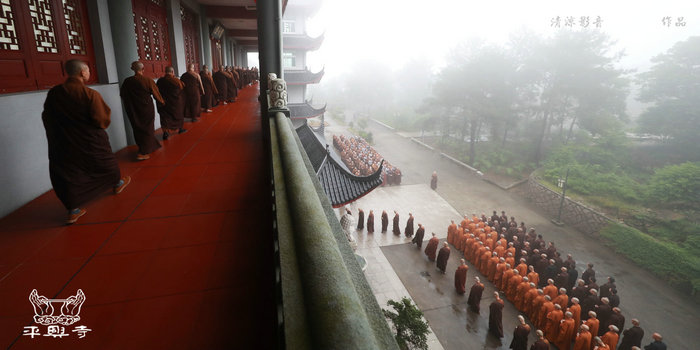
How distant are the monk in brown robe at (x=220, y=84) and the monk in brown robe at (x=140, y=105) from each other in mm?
5943

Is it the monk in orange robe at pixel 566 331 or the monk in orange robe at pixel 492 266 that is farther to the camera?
the monk in orange robe at pixel 492 266

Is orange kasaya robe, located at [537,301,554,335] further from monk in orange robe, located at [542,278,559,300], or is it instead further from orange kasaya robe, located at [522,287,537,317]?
monk in orange robe, located at [542,278,559,300]

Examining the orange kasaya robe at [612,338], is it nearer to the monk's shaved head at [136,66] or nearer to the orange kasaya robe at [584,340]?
the orange kasaya robe at [584,340]

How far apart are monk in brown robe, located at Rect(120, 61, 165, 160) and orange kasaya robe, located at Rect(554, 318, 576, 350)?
30.9 feet

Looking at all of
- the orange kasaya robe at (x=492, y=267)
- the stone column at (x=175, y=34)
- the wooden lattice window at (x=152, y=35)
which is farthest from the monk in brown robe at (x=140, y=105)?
the orange kasaya robe at (x=492, y=267)

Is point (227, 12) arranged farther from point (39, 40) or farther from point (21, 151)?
point (21, 151)

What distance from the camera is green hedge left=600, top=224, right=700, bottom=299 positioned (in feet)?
40.2

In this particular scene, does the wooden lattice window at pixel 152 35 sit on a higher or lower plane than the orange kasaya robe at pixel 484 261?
higher

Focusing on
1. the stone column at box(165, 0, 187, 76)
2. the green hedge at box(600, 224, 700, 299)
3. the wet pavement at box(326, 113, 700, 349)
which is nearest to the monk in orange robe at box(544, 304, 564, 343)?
the wet pavement at box(326, 113, 700, 349)

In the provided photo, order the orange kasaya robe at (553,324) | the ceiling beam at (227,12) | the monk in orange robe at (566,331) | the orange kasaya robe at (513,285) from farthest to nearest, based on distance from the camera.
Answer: the ceiling beam at (227,12) → the orange kasaya robe at (513,285) → the orange kasaya robe at (553,324) → the monk in orange robe at (566,331)

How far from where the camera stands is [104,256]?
8.19 feet

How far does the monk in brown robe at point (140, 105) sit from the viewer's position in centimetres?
470

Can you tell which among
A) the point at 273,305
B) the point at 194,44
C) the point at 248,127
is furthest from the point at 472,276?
the point at 194,44

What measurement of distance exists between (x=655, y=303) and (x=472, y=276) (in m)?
6.08
